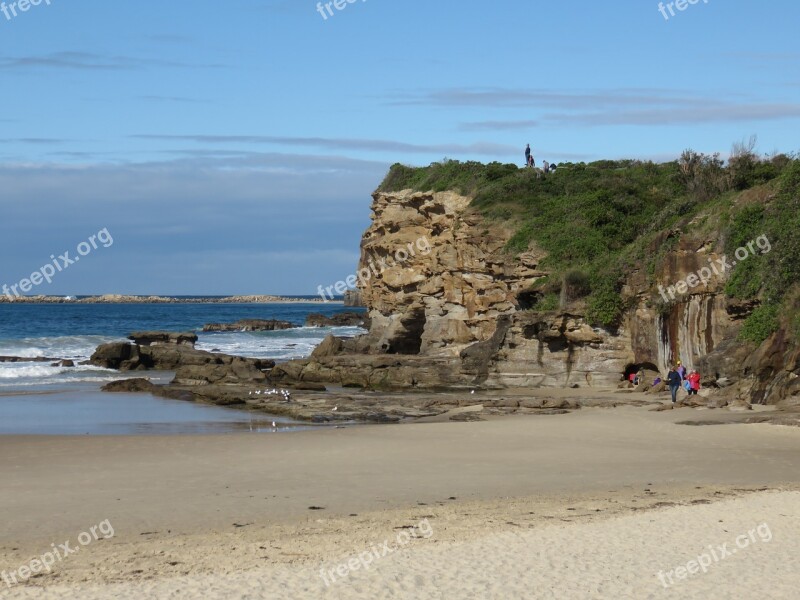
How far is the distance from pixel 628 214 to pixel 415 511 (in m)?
26.2

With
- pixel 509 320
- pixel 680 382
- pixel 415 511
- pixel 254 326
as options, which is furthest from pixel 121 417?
pixel 254 326

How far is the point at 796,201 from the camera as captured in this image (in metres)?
26.4

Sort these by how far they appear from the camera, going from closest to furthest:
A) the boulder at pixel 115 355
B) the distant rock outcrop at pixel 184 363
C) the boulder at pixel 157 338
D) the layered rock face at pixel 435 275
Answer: the distant rock outcrop at pixel 184 363, the layered rock face at pixel 435 275, the boulder at pixel 115 355, the boulder at pixel 157 338

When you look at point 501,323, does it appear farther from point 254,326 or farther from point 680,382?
point 254,326

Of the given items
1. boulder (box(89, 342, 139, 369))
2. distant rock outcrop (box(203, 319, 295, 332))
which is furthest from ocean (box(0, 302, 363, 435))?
distant rock outcrop (box(203, 319, 295, 332))

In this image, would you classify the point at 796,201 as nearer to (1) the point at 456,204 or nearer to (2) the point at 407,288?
(1) the point at 456,204

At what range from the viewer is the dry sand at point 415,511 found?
31.8 ft

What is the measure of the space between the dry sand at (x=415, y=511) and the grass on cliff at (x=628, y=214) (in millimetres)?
7268

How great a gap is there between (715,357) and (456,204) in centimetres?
1810

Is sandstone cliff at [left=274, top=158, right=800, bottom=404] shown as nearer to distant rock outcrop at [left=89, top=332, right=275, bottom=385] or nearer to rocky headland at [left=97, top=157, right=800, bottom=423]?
rocky headland at [left=97, top=157, right=800, bottom=423]

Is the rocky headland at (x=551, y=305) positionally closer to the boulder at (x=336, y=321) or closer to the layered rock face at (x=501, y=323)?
the layered rock face at (x=501, y=323)

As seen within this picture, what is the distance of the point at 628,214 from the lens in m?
37.1

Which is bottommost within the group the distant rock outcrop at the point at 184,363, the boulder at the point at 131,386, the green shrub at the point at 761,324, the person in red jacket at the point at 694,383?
the boulder at the point at 131,386

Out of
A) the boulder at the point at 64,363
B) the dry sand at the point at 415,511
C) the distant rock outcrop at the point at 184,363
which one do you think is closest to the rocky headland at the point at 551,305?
the distant rock outcrop at the point at 184,363
